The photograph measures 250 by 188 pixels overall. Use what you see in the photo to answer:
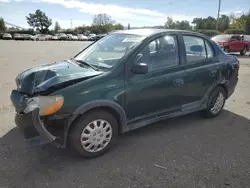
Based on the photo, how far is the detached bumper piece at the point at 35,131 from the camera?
2717 mm

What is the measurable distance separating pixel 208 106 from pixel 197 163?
1.65 metres

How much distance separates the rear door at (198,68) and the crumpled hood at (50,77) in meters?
1.64

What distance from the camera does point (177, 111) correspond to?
389 centimetres

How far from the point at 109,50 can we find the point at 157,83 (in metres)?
0.93

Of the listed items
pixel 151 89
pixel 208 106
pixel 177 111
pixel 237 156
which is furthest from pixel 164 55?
pixel 237 156

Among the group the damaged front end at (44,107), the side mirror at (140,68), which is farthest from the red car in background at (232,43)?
the damaged front end at (44,107)

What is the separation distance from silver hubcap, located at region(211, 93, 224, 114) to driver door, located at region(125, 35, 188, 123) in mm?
1051

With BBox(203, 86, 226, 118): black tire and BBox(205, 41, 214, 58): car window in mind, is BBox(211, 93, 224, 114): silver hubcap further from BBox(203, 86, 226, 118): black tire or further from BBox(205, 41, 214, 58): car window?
BBox(205, 41, 214, 58): car window

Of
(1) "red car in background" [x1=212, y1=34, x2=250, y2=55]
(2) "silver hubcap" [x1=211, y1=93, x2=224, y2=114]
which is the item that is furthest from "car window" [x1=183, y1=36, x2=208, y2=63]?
(1) "red car in background" [x1=212, y1=34, x2=250, y2=55]

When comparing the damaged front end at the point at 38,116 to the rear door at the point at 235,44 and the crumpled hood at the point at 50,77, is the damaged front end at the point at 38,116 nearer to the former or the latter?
the crumpled hood at the point at 50,77

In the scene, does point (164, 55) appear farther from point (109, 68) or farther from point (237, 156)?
point (237, 156)

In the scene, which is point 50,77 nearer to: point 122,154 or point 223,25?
point 122,154

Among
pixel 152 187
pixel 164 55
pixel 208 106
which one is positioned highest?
pixel 164 55

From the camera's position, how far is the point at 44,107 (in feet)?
8.91
